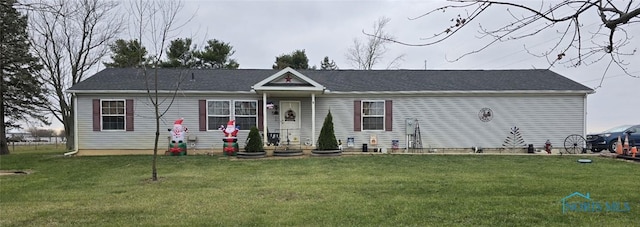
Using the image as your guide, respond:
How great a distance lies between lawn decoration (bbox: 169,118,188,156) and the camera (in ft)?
46.6

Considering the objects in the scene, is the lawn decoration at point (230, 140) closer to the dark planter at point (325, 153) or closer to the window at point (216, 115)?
the window at point (216, 115)

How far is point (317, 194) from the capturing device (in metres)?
6.67

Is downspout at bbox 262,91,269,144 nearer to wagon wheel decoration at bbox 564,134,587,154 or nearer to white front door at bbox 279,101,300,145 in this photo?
white front door at bbox 279,101,300,145

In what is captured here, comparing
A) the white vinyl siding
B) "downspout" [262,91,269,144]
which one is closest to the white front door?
the white vinyl siding

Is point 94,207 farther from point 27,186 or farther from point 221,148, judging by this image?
point 221,148

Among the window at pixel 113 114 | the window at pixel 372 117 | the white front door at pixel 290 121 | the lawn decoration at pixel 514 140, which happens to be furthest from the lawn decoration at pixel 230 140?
the lawn decoration at pixel 514 140

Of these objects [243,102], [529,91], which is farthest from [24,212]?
[529,91]

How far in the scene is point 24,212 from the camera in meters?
5.55

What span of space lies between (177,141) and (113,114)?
3021mm

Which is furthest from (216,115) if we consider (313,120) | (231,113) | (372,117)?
(372,117)

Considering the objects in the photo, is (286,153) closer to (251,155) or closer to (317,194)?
(251,155)

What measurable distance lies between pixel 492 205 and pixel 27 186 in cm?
856

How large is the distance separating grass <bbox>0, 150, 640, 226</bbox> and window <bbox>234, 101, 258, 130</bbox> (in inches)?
183

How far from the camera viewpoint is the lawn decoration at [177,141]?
14201 millimetres
